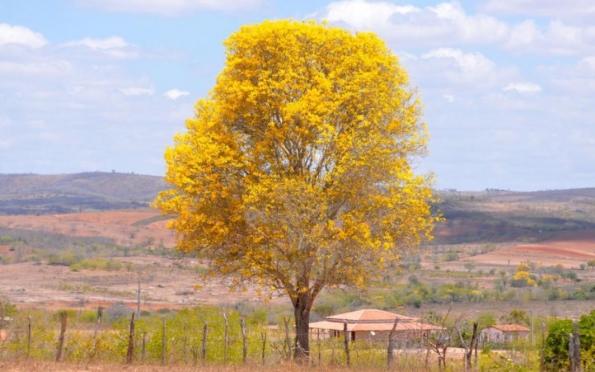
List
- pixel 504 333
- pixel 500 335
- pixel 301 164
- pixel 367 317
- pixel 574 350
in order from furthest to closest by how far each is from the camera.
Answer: pixel 500 335 < pixel 504 333 < pixel 367 317 < pixel 301 164 < pixel 574 350

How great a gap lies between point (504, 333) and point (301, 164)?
26.7 metres

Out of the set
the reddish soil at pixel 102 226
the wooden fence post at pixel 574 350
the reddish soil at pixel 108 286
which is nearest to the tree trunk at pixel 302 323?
the wooden fence post at pixel 574 350

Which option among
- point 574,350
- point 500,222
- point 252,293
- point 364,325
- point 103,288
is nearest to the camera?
point 574,350

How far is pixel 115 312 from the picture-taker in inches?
2100

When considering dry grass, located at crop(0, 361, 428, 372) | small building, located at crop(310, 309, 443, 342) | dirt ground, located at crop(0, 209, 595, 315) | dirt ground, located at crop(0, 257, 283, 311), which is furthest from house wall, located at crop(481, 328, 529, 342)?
dry grass, located at crop(0, 361, 428, 372)

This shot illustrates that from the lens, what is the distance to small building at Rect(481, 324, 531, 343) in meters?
50.3

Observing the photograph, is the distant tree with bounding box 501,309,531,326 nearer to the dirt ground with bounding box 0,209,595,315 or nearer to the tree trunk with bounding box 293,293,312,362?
the dirt ground with bounding box 0,209,595,315

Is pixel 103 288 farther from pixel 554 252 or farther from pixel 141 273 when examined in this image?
pixel 554 252

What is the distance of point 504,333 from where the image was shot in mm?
50750

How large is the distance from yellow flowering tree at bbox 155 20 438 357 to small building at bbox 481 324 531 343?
2462 centimetres

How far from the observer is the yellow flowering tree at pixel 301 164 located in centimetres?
2658

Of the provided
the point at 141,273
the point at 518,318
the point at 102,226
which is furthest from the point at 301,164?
the point at 102,226

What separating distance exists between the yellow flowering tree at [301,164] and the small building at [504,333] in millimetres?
24624

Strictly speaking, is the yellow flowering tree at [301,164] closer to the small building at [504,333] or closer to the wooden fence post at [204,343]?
the wooden fence post at [204,343]
